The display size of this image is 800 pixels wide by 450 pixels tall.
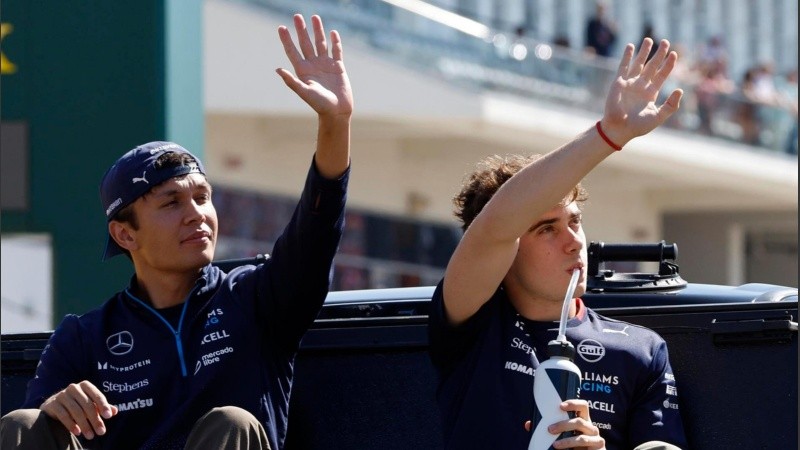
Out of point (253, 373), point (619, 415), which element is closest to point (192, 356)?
point (253, 373)

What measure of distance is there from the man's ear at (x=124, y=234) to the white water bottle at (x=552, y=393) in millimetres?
1540

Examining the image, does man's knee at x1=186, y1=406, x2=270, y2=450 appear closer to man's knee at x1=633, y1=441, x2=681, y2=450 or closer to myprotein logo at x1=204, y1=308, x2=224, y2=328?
myprotein logo at x1=204, y1=308, x2=224, y2=328

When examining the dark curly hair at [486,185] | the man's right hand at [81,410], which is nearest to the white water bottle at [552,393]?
the dark curly hair at [486,185]

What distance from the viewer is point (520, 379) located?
3424 mm

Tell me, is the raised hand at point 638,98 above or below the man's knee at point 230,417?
above

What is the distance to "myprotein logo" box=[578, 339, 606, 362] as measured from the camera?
3482mm

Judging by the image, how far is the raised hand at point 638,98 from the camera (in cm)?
309

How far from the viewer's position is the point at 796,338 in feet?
12.1

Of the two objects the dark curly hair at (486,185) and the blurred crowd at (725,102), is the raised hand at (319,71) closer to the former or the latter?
the dark curly hair at (486,185)

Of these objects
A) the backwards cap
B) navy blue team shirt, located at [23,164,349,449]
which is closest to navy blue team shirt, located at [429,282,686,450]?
navy blue team shirt, located at [23,164,349,449]

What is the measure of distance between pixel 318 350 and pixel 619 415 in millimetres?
935

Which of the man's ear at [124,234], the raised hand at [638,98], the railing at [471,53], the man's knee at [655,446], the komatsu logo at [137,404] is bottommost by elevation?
the komatsu logo at [137,404]

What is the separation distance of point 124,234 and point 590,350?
1.39 m

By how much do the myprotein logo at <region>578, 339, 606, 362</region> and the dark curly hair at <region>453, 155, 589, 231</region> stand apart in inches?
13.7
